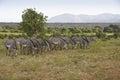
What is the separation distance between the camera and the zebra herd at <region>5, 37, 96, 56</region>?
28.1 meters

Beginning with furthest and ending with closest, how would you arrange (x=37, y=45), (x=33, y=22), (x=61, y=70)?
(x=33, y=22) < (x=37, y=45) < (x=61, y=70)

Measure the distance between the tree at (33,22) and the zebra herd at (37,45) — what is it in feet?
15.1

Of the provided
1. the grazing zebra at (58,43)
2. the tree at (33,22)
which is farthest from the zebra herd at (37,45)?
the tree at (33,22)

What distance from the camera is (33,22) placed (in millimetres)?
38406

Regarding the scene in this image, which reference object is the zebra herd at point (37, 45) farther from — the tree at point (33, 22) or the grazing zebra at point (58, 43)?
the tree at point (33, 22)

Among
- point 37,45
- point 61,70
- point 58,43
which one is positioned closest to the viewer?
point 61,70

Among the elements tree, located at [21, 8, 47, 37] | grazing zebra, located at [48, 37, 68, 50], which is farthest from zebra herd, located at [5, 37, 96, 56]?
tree, located at [21, 8, 47, 37]

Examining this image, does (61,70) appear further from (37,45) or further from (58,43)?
(58,43)

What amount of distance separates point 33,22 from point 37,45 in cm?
962

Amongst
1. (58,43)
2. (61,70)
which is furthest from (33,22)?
(61,70)

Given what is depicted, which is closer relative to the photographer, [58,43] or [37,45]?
[37,45]

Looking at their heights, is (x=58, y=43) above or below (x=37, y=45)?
below

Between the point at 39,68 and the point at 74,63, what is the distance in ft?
11.2

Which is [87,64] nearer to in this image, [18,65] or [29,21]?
[18,65]
